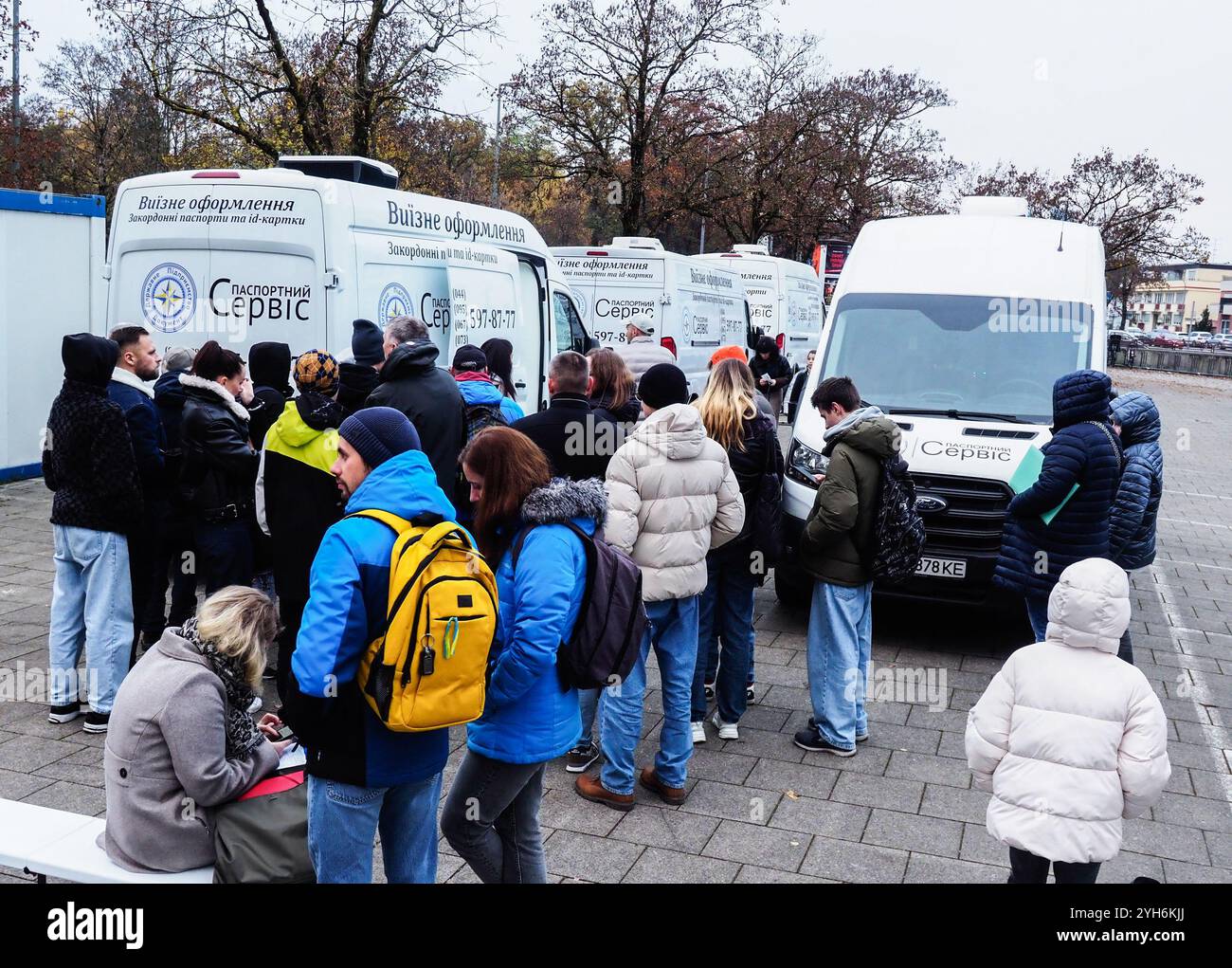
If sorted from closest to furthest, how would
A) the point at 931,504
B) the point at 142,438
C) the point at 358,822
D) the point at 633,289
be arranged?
the point at 358,822, the point at 142,438, the point at 931,504, the point at 633,289

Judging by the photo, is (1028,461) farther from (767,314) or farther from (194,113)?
(767,314)

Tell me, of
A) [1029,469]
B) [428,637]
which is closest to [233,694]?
[428,637]

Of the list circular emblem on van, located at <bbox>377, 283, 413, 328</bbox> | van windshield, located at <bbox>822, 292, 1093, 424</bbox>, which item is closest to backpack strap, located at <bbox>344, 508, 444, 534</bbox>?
circular emblem on van, located at <bbox>377, 283, 413, 328</bbox>

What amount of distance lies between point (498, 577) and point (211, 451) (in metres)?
2.71

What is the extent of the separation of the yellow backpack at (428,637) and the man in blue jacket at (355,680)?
42 millimetres

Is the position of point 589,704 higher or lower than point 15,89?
lower

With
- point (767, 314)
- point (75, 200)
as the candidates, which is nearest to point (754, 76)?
point (767, 314)

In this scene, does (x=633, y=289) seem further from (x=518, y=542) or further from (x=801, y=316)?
(x=518, y=542)

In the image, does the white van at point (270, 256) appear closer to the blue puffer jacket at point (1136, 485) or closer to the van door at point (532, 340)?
the van door at point (532, 340)

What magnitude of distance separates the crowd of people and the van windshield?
137cm

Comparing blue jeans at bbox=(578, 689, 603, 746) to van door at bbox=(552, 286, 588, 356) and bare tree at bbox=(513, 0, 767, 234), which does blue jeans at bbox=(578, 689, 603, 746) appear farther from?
bare tree at bbox=(513, 0, 767, 234)

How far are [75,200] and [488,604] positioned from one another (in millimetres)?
11025

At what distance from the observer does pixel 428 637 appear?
9.48 ft

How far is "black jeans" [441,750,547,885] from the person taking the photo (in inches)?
134
